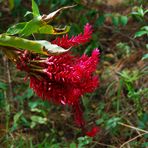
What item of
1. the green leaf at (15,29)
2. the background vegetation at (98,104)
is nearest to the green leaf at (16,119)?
the background vegetation at (98,104)

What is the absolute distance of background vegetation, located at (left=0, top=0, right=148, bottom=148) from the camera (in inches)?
79.4

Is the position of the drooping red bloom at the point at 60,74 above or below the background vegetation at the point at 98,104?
above

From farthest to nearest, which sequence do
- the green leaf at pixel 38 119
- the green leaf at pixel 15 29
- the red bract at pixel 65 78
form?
the green leaf at pixel 38 119 → the green leaf at pixel 15 29 → the red bract at pixel 65 78

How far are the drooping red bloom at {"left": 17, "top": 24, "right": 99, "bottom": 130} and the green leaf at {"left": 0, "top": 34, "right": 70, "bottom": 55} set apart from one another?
31mm

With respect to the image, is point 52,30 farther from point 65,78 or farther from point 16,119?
point 16,119

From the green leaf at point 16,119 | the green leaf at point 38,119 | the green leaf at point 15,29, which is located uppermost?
the green leaf at point 15,29

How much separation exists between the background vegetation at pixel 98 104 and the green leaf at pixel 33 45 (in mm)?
755

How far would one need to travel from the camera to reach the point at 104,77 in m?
2.54

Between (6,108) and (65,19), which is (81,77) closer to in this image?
(6,108)

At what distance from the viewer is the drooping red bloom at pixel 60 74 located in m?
1.09

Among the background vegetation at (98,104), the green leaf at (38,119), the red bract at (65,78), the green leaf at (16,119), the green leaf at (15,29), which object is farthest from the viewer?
the green leaf at (38,119)

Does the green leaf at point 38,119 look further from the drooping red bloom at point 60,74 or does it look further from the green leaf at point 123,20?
the drooping red bloom at point 60,74

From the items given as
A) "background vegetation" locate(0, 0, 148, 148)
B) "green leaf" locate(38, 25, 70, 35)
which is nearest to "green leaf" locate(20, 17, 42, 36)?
"green leaf" locate(38, 25, 70, 35)

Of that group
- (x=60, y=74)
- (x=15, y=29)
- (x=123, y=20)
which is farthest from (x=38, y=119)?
(x=60, y=74)
